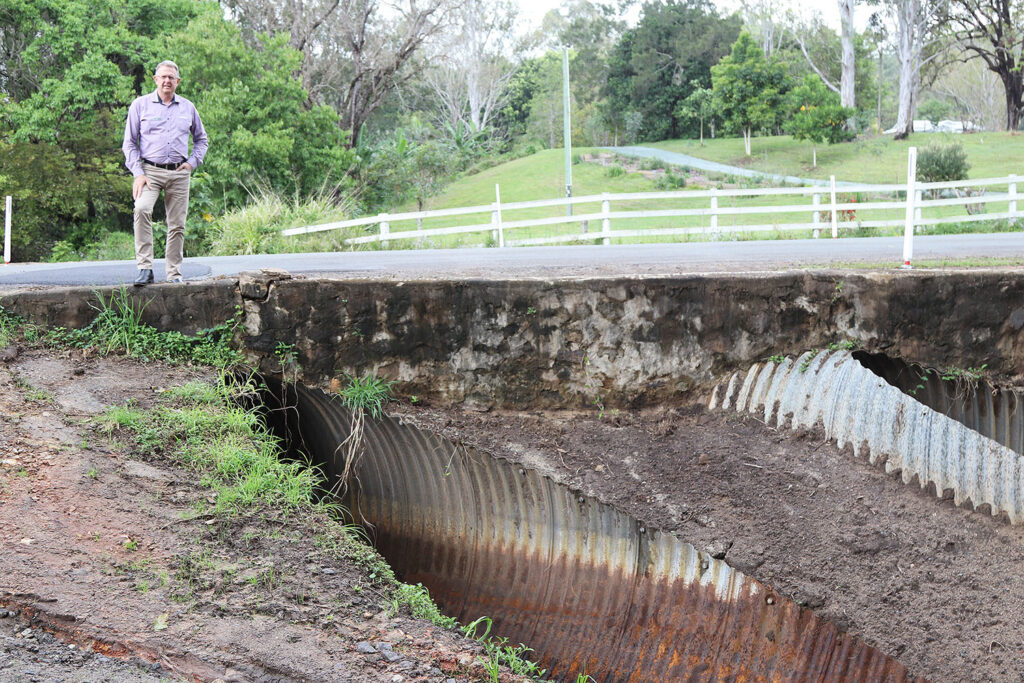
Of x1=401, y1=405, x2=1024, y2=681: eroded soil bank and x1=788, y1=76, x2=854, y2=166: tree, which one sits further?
x1=788, y1=76, x2=854, y2=166: tree

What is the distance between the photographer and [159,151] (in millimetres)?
7160

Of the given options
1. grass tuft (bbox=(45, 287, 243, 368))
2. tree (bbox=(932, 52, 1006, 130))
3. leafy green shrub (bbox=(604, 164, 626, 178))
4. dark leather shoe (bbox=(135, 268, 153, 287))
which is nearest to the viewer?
grass tuft (bbox=(45, 287, 243, 368))

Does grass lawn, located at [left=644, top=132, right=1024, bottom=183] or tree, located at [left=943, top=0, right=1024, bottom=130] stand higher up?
tree, located at [left=943, top=0, right=1024, bottom=130]

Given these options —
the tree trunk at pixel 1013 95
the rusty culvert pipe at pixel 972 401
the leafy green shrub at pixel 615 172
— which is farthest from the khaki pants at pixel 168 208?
the tree trunk at pixel 1013 95

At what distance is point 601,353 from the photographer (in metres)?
7.12

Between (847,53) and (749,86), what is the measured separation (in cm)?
567

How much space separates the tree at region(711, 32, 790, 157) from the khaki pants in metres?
39.1

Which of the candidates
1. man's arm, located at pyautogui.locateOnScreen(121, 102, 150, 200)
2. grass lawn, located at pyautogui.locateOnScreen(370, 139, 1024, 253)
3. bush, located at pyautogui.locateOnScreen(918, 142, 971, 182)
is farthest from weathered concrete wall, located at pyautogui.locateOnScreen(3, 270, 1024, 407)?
bush, located at pyautogui.locateOnScreen(918, 142, 971, 182)

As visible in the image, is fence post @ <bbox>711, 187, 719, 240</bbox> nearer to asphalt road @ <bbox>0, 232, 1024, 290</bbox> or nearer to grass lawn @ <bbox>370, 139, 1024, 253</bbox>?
asphalt road @ <bbox>0, 232, 1024, 290</bbox>

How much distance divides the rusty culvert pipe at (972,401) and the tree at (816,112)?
37.4 meters

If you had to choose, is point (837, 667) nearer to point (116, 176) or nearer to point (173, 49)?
point (116, 176)

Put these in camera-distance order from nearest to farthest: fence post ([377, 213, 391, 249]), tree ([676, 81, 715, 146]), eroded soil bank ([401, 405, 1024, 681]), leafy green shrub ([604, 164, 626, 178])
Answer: eroded soil bank ([401, 405, 1024, 681]) → fence post ([377, 213, 391, 249]) → leafy green shrub ([604, 164, 626, 178]) → tree ([676, 81, 715, 146])

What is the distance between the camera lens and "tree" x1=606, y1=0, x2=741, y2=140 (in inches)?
1980

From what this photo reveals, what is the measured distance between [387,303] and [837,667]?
406 cm
